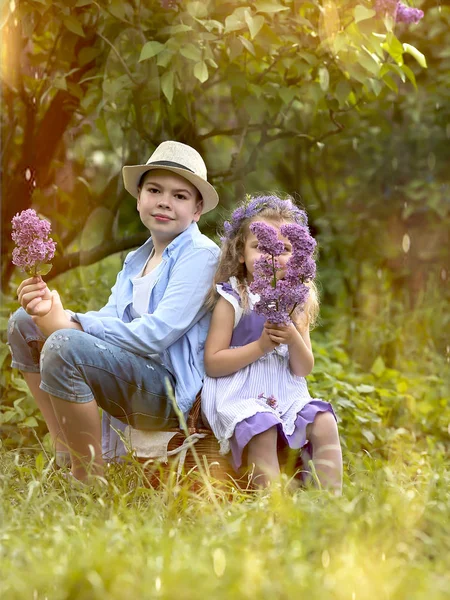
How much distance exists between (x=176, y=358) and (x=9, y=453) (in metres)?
0.75

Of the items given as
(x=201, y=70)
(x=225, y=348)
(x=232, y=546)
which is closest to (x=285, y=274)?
(x=225, y=348)

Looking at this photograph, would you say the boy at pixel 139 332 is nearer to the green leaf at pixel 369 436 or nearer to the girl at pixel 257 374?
the girl at pixel 257 374

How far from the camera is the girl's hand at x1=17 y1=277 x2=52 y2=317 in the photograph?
2410 mm

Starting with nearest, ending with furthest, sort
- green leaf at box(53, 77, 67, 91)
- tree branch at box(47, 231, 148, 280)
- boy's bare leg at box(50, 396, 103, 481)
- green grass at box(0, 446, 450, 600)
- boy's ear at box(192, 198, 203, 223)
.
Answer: green grass at box(0, 446, 450, 600) < boy's bare leg at box(50, 396, 103, 481) < boy's ear at box(192, 198, 203, 223) < green leaf at box(53, 77, 67, 91) < tree branch at box(47, 231, 148, 280)

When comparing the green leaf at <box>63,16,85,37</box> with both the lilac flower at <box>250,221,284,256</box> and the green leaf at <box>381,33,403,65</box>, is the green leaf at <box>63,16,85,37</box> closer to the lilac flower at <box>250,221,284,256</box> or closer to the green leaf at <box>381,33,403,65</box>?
the green leaf at <box>381,33,403,65</box>

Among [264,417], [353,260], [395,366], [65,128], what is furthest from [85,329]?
[353,260]

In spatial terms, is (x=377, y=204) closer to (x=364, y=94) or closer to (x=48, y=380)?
(x=364, y=94)

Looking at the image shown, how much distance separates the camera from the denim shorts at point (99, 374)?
7.75 ft

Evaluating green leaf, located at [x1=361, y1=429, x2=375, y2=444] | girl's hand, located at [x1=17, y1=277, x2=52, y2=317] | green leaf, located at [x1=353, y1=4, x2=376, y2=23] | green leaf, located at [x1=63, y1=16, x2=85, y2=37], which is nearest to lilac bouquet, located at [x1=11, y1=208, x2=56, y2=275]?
girl's hand, located at [x1=17, y1=277, x2=52, y2=317]

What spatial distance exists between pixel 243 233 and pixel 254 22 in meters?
0.81

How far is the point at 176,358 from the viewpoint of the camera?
2541mm

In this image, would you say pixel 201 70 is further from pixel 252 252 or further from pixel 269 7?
pixel 252 252

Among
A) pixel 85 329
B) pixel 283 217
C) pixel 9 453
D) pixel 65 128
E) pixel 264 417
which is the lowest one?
pixel 9 453

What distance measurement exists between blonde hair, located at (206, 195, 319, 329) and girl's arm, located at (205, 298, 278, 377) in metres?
0.07
